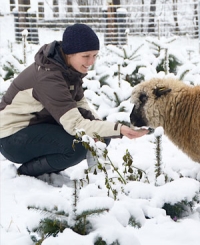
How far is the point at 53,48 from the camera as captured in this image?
3482mm

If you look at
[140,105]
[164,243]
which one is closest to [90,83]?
[140,105]

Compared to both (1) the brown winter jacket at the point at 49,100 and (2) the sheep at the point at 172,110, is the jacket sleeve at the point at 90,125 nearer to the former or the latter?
(1) the brown winter jacket at the point at 49,100

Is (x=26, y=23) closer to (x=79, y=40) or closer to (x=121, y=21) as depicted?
(x=121, y=21)

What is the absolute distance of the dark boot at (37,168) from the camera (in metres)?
3.81

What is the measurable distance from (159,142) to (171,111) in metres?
0.85

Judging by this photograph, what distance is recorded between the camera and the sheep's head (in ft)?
12.3

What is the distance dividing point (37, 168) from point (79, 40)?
1156mm

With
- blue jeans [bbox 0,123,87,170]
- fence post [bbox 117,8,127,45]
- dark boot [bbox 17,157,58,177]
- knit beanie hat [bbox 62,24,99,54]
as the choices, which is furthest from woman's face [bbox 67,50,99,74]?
fence post [bbox 117,8,127,45]

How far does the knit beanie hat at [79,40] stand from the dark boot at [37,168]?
97cm

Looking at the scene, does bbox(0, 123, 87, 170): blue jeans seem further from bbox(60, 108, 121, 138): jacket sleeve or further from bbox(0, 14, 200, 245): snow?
bbox(60, 108, 121, 138): jacket sleeve

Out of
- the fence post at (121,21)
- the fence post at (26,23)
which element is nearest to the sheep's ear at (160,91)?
the fence post at (121,21)

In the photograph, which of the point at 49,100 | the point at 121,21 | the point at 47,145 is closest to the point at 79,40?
the point at 49,100

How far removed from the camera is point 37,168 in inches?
151

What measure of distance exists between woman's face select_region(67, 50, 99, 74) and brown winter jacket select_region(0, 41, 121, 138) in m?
0.05
